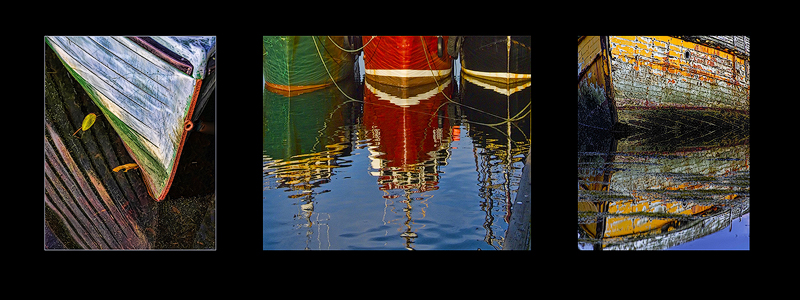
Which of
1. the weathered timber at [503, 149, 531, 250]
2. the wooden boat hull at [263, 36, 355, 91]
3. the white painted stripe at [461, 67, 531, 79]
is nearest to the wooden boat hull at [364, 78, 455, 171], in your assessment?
the white painted stripe at [461, 67, 531, 79]

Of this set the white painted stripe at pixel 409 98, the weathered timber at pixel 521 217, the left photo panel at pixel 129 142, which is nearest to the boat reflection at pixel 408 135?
the white painted stripe at pixel 409 98

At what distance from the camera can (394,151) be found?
4.27 meters

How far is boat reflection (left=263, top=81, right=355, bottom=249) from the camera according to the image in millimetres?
4211

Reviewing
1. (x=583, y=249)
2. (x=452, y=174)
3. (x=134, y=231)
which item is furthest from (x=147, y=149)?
(x=583, y=249)

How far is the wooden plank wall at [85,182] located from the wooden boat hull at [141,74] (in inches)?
3.7

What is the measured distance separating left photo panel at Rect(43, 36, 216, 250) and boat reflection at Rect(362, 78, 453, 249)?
1.02 metres

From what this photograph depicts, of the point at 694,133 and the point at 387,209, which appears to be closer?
the point at 387,209

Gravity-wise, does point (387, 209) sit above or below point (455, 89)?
below

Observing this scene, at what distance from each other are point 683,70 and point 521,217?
1508 mm

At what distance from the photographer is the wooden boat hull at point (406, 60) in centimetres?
426

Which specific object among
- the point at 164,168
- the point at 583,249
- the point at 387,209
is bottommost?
the point at 583,249

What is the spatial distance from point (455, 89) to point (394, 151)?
555mm

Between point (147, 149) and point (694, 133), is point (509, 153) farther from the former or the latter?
point (147, 149)

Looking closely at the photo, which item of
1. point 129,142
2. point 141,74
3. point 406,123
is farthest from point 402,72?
point 129,142
